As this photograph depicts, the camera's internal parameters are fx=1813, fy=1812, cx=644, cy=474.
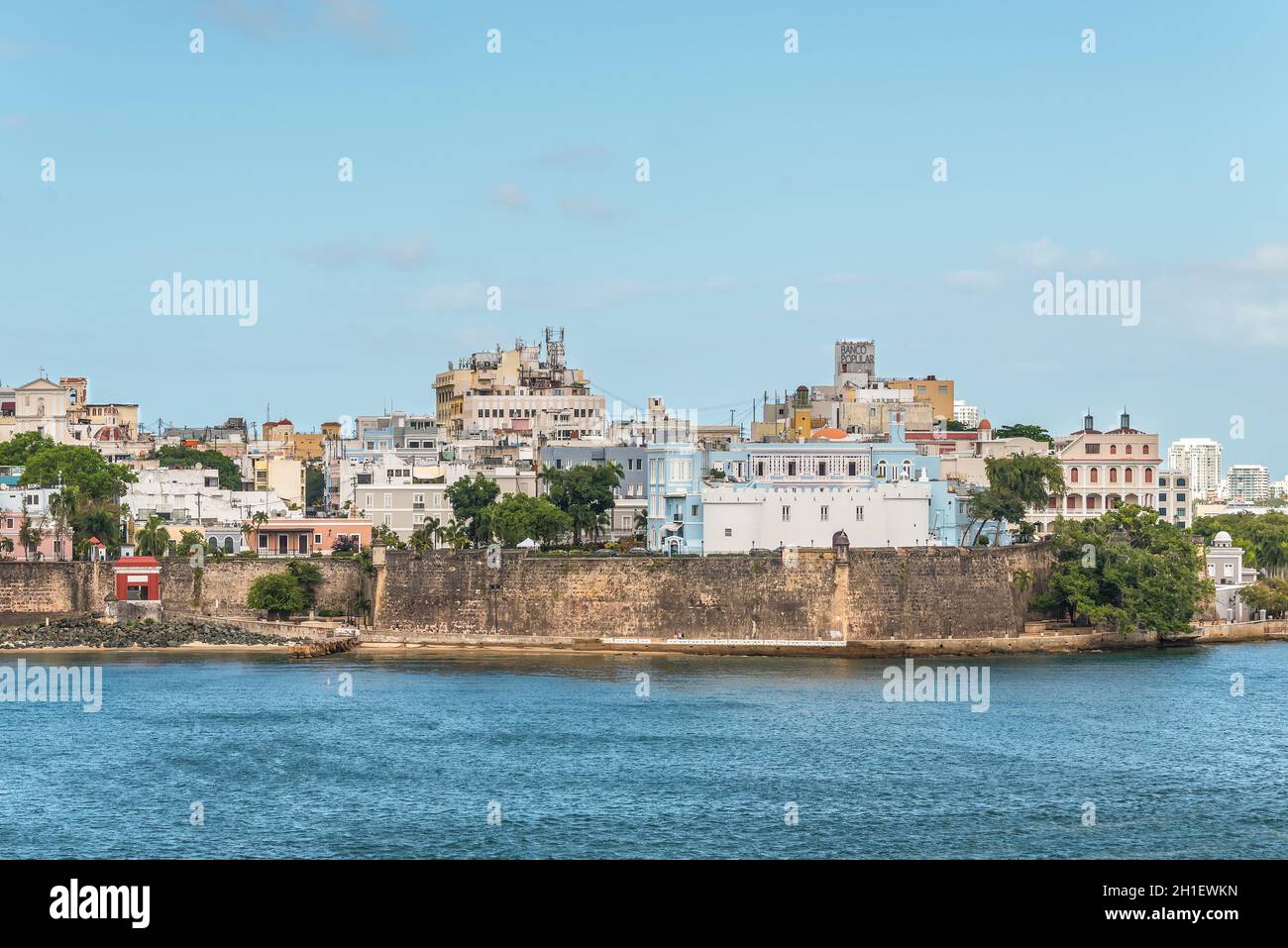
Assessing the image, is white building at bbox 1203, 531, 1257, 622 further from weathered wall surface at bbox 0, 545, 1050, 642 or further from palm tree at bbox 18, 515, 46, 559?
palm tree at bbox 18, 515, 46, 559

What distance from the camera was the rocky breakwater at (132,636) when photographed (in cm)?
5141

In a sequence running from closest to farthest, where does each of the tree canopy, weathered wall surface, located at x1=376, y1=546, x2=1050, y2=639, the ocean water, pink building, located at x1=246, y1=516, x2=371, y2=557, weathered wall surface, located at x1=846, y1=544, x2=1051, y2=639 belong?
1. the ocean water
2. weathered wall surface, located at x1=846, y1=544, x2=1051, y2=639
3. weathered wall surface, located at x1=376, y1=546, x2=1050, y2=639
4. pink building, located at x1=246, y1=516, x2=371, y2=557
5. the tree canopy

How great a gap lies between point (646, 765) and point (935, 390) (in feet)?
170

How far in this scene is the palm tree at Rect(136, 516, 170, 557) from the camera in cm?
6034

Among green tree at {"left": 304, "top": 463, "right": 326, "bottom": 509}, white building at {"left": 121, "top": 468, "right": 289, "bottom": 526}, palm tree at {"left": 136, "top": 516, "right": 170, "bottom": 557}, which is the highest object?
green tree at {"left": 304, "top": 463, "right": 326, "bottom": 509}

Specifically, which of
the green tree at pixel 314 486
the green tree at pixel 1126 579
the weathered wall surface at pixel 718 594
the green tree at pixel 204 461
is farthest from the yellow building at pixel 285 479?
the green tree at pixel 1126 579

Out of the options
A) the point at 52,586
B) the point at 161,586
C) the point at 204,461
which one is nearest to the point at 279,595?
the point at 161,586

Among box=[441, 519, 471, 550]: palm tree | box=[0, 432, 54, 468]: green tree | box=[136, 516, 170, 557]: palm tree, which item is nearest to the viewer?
box=[441, 519, 471, 550]: palm tree

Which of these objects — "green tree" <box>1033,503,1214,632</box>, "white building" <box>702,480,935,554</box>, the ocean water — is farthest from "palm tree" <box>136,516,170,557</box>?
"green tree" <box>1033,503,1214,632</box>

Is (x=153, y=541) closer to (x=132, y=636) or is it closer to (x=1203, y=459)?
(x=132, y=636)

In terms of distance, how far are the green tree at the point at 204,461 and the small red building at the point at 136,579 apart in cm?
2451

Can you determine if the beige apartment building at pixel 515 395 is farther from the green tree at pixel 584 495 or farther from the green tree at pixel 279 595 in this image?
the green tree at pixel 279 595

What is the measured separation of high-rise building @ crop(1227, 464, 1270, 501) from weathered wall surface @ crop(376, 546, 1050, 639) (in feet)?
317
